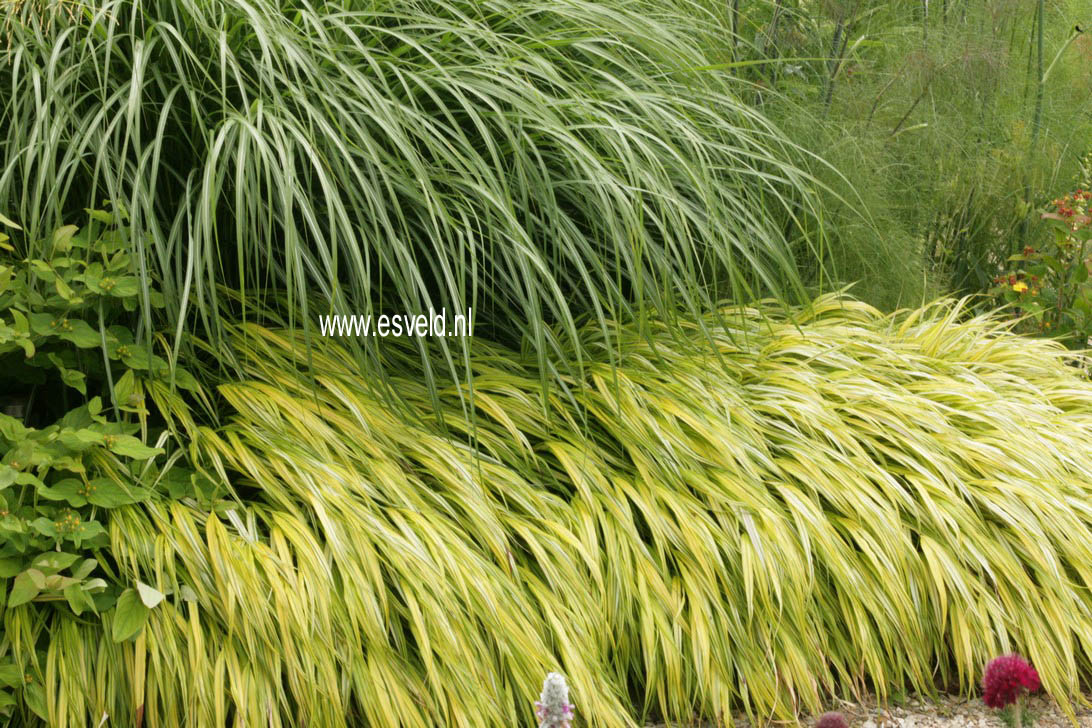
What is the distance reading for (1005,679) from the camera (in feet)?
5.24

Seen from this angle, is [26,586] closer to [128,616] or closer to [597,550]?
[128,616]

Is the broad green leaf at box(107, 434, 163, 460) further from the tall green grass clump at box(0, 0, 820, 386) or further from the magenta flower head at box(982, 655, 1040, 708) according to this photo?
the magenta flower head at box(982, 655, 1040, 708)

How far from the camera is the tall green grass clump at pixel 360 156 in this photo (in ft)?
7.10

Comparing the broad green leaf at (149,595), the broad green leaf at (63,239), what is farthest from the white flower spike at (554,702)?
the broad green leaf at (63,239)

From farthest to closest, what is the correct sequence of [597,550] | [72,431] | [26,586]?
[597,550] < [72,431] < [26,586]

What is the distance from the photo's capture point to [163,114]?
7.11ft

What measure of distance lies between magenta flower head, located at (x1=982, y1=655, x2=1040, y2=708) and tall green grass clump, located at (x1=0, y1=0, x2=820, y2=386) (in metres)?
1.02

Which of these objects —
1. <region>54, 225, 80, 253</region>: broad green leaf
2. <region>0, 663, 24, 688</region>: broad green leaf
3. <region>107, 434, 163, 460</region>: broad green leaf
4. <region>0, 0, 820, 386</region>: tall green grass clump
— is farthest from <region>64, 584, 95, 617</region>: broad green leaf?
<region>54, 225, 80, 253</region>: broad green leaf

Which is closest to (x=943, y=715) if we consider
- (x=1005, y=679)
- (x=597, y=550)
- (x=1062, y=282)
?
(x=1005, y=679)

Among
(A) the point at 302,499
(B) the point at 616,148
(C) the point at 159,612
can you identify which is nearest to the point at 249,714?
(C) the point at 159,612

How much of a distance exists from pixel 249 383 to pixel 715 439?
1031 millimetres

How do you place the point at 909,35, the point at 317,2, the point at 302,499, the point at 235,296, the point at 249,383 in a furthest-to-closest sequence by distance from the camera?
the point at 909,35
the point at 317,2
the point at 235,296
the point at 249,383
the point at 302,499

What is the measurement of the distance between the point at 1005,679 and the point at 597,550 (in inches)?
32.4

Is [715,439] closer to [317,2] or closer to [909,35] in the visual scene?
[317,2]
